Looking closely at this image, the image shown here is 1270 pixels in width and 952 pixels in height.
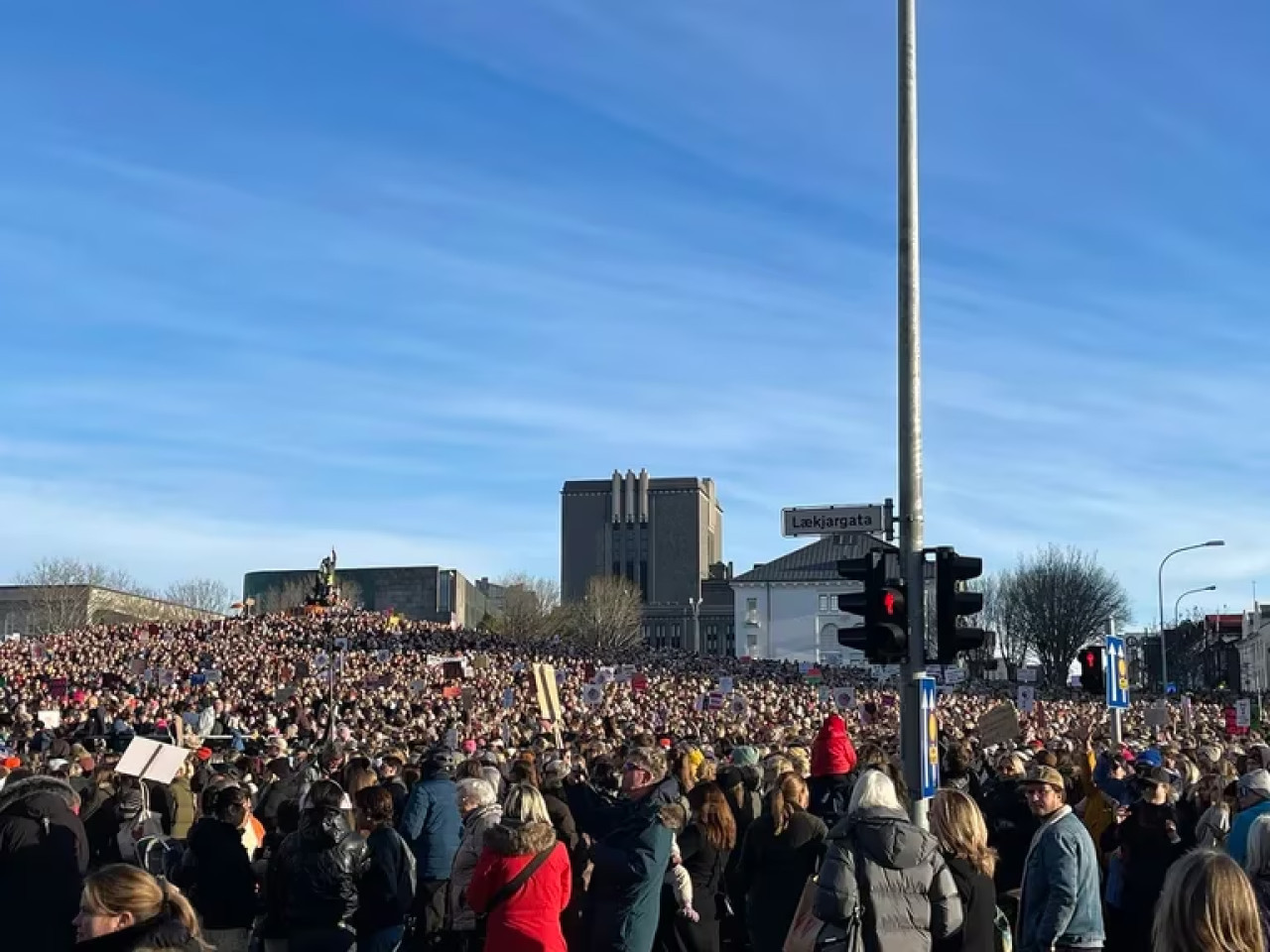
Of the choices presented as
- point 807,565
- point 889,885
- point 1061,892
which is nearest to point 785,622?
point 807,565

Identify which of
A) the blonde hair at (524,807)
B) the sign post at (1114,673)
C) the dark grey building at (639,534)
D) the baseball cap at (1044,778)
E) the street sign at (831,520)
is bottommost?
the blonde hair at (524,807)

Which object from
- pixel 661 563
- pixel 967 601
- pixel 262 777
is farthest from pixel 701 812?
pixel 661 563

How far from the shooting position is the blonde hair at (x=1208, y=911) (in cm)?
394

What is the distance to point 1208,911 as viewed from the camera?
395 centimetres

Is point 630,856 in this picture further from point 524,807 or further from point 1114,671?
point 1114,671

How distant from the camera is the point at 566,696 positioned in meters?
36.5

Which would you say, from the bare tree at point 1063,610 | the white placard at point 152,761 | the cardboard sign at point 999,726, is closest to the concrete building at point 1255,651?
the bare tree at point 1063,610

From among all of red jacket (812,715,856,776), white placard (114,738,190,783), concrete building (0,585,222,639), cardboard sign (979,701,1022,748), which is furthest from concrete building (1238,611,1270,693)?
white placard (114,738,190,783)

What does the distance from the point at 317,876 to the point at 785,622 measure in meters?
114

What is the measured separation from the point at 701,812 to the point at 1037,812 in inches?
96.3

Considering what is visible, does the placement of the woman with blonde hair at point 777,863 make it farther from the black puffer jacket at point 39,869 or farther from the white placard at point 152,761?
the white placard at point 152,761

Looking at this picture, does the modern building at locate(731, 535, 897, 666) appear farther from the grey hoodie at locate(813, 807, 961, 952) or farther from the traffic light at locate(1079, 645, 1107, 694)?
the grey hoodie at locate(813, 807, 961, 952)

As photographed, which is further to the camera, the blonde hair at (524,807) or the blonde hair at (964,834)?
the blonde hair at (524,807)

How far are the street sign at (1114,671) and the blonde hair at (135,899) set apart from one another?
13.3 m
